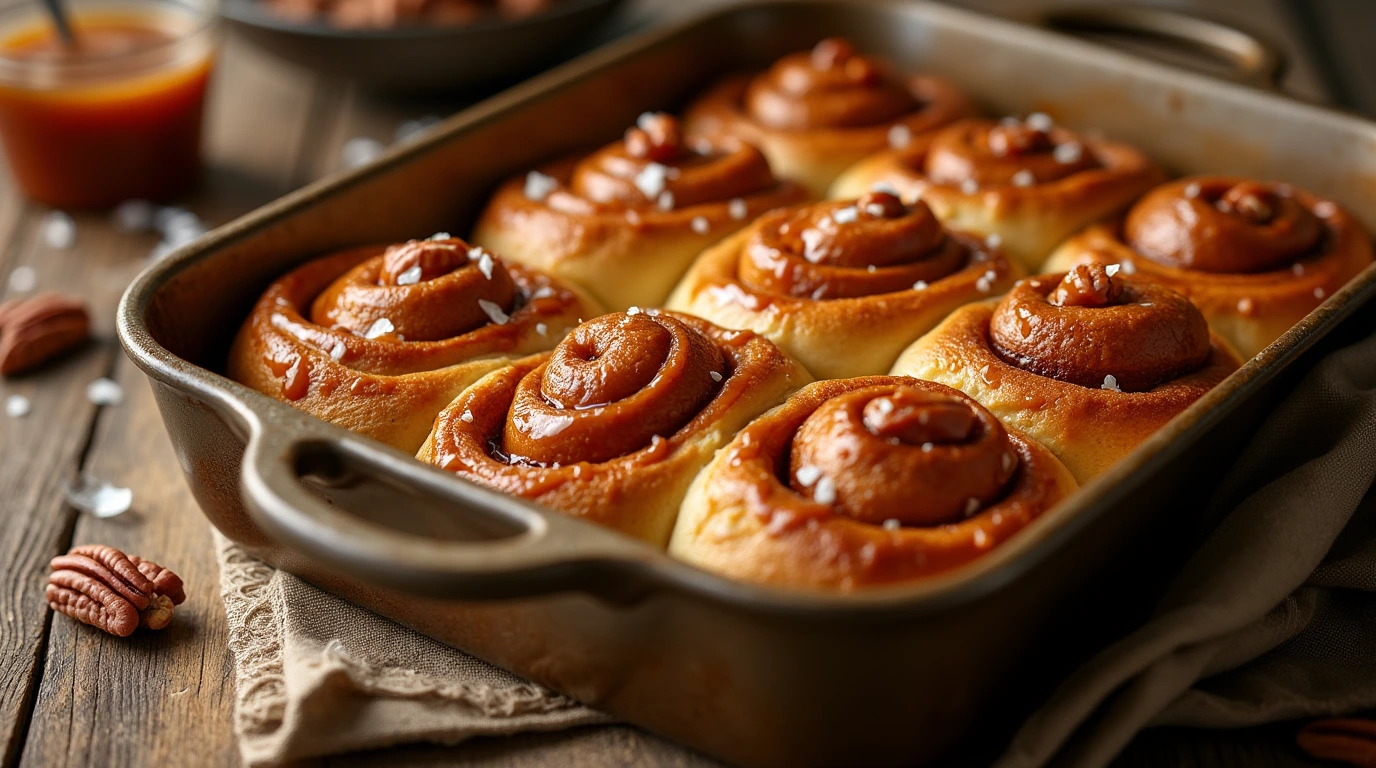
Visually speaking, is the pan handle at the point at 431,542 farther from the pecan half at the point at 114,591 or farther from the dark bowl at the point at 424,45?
the dark bowl at the point at 424,45

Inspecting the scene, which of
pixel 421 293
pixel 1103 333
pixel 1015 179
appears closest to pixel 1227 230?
pixel 1015 179

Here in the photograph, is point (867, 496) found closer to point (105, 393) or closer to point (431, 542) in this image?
point (431, 542)

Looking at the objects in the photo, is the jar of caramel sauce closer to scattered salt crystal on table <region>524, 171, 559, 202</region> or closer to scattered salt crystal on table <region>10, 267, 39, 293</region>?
scattered salt crystal on table <region>10, 267, 39, 293</region>

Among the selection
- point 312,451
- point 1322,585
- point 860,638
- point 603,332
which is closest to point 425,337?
point 603,332

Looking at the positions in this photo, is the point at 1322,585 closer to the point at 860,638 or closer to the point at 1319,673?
the point at 1319,673

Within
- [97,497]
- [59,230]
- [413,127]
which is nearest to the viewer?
[97,497]

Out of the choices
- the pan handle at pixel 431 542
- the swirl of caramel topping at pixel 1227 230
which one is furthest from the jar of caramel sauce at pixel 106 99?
the swirl of caramel topping at pixel 1227 230

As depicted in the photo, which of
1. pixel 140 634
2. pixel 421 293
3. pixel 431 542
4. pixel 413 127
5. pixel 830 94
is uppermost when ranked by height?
pixel 431 542

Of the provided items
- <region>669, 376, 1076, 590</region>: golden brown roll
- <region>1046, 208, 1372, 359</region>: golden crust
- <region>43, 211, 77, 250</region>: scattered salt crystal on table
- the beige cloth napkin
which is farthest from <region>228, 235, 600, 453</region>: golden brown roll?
<region>43, 211, 77, 250</region>: scattered salt crystal on table
